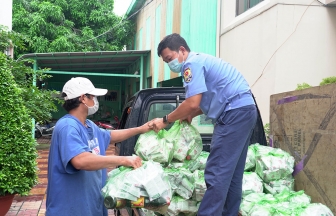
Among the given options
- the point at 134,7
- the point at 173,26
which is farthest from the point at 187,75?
the point at 134,7

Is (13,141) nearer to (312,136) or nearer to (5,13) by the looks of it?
(312,136)

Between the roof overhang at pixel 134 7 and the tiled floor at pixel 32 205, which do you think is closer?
the tiled floor at pixel 32 205

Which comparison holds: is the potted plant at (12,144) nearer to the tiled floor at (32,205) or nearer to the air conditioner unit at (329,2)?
the tiled floor at (32,205)

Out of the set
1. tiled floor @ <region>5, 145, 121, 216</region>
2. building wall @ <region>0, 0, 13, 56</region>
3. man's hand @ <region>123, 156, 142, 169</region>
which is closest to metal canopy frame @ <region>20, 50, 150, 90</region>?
building wall @ <region>0, 0, 13, 56</region>

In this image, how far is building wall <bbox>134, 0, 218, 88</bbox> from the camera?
30.8 ft

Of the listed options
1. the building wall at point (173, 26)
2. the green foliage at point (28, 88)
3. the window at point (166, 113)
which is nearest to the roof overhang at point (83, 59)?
the building wall at point (173, 26)

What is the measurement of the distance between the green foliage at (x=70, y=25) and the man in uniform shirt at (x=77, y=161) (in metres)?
14.1

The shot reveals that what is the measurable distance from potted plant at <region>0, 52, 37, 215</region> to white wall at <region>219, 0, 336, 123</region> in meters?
4.22

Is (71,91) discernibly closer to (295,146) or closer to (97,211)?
(97,211)

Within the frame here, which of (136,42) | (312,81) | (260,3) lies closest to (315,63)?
(312,81)

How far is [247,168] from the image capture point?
3268 millimetres

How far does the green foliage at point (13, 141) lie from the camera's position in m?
4.68

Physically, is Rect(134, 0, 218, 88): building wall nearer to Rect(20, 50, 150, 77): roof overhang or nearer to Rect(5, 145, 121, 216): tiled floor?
Rect(20, 50, 150, 77): roof overhang

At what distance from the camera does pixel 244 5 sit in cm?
827
